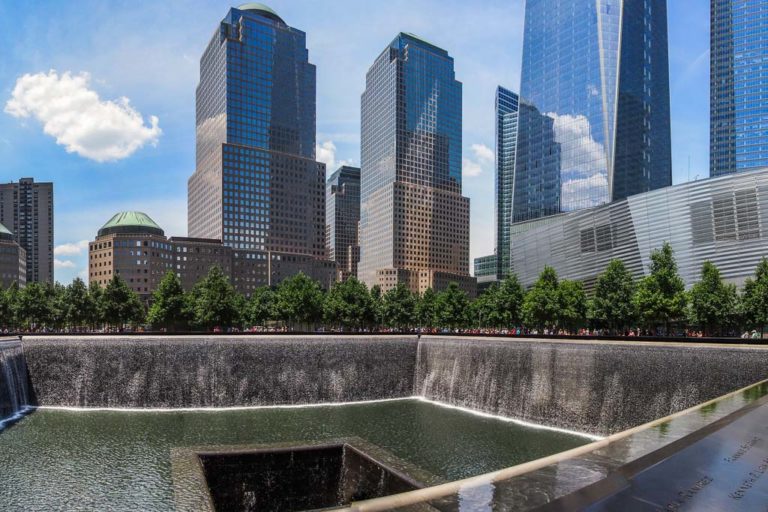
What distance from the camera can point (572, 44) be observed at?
150375mm

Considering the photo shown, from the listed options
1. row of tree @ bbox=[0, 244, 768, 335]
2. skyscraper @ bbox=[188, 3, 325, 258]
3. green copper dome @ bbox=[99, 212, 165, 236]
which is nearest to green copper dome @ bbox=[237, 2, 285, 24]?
skyscraper @ bbox=[188, 3, 325, 258]

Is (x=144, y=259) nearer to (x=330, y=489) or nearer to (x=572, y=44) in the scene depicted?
(x=572, y=44)

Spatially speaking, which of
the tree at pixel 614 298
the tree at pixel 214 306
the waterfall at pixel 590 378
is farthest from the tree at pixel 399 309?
the waterfall at pixel 590 378

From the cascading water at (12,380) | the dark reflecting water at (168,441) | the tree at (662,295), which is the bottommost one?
the dark reflecting water at (168,441)

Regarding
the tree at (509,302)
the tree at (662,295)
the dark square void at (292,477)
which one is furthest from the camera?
the tree at (509,302)

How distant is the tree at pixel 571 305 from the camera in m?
66.1

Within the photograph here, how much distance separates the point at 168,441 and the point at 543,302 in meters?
46.4

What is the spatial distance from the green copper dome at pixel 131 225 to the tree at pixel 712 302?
142483mm

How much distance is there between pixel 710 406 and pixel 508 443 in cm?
1763

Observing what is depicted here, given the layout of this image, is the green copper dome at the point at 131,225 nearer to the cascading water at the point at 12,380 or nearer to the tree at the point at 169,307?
the tree at the point at 169,307

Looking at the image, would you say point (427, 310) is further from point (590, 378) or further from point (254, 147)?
point (254, 147)

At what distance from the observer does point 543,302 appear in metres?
66.4

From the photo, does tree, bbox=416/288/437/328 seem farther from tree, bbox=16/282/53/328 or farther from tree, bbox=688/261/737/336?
tree, bbox=16/282/53/328

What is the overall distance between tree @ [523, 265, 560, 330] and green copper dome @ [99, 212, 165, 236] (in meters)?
124
